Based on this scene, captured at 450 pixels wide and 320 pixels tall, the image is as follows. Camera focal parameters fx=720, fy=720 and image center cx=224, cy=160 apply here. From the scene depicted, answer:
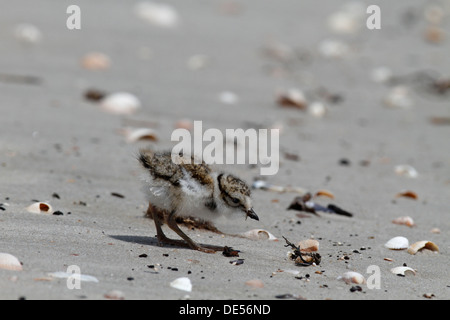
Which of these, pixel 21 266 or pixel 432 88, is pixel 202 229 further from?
pixel 432 88

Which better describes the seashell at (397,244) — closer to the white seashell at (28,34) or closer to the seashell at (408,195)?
the seashell at (408,195)

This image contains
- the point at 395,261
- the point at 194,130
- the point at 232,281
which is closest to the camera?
the point at 232,281

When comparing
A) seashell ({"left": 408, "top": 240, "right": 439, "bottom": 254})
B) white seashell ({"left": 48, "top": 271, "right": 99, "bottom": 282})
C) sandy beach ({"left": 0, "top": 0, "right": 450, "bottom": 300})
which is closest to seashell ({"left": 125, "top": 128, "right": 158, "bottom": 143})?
sandy beach ({"left": 0, "top": 0, "right": 450, "bottom": 300})

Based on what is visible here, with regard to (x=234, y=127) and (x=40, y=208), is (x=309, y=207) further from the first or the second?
(x=234, y=127)

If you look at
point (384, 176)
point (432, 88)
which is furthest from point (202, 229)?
point (432, 88)

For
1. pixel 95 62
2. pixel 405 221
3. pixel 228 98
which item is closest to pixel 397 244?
→ pixel 405 221

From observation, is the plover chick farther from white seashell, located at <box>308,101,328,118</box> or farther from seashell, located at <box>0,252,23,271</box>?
white seashell, located at <box>308,101,328,118</box>

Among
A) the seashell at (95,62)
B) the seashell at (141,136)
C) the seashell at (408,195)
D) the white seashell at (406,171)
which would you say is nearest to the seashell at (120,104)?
the seashell at (141,136)
